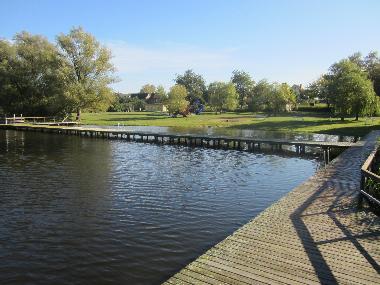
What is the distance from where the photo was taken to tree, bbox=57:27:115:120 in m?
69.9

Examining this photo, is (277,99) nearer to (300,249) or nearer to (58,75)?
(58,75)

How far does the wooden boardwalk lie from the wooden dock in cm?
1927

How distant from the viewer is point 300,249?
9.62 m

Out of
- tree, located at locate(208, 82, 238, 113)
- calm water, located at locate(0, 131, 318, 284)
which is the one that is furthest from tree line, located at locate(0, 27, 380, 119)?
calm water, located at locate(0, 131, 318, 284)

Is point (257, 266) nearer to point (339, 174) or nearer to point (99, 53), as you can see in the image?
point (339, 174)

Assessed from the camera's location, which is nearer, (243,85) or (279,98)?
(279,98)

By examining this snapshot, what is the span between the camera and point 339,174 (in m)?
20.6

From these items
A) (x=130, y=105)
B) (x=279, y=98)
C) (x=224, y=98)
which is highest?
(x=224, y=98)

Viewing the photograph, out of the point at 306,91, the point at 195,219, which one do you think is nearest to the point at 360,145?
the point at 195,219

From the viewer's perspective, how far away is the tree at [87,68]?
69875 mm

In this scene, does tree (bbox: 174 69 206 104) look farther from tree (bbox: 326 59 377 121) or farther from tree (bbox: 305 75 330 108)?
tree (bbox: 326 59 377 121)

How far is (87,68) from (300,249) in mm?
67371

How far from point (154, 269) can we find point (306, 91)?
12060 cm

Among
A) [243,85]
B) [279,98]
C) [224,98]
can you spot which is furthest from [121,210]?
[243,85]
